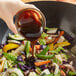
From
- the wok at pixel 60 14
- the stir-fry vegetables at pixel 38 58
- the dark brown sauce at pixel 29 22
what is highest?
the dark brown sauce at pixel 29 22

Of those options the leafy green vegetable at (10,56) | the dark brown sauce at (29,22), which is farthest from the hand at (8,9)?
the leafy green vegetable at (10,56)

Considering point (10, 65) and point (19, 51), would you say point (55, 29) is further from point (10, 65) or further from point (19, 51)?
point (10, 65)

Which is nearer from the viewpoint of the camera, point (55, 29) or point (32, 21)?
point (32, 21)

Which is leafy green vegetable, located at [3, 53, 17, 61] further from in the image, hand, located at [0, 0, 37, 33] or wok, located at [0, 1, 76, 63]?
wok, located at [0, 1, 76, 63]

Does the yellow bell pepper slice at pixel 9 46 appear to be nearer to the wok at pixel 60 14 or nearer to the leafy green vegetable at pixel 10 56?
the leafy green vegetable at pixel 10 56

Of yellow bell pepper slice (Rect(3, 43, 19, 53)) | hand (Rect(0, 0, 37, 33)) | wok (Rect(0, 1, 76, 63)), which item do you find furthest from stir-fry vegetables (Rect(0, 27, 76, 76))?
hand (Rect(0, 0, 37, 33))

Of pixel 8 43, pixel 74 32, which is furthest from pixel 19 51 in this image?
pixel 74 32

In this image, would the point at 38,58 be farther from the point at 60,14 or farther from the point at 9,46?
the point at 60,14

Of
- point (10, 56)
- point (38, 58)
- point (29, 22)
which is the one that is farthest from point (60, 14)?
point (29, 22)

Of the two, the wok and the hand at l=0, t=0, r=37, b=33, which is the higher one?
the hand at l=0, t=0, r=37, b=33
